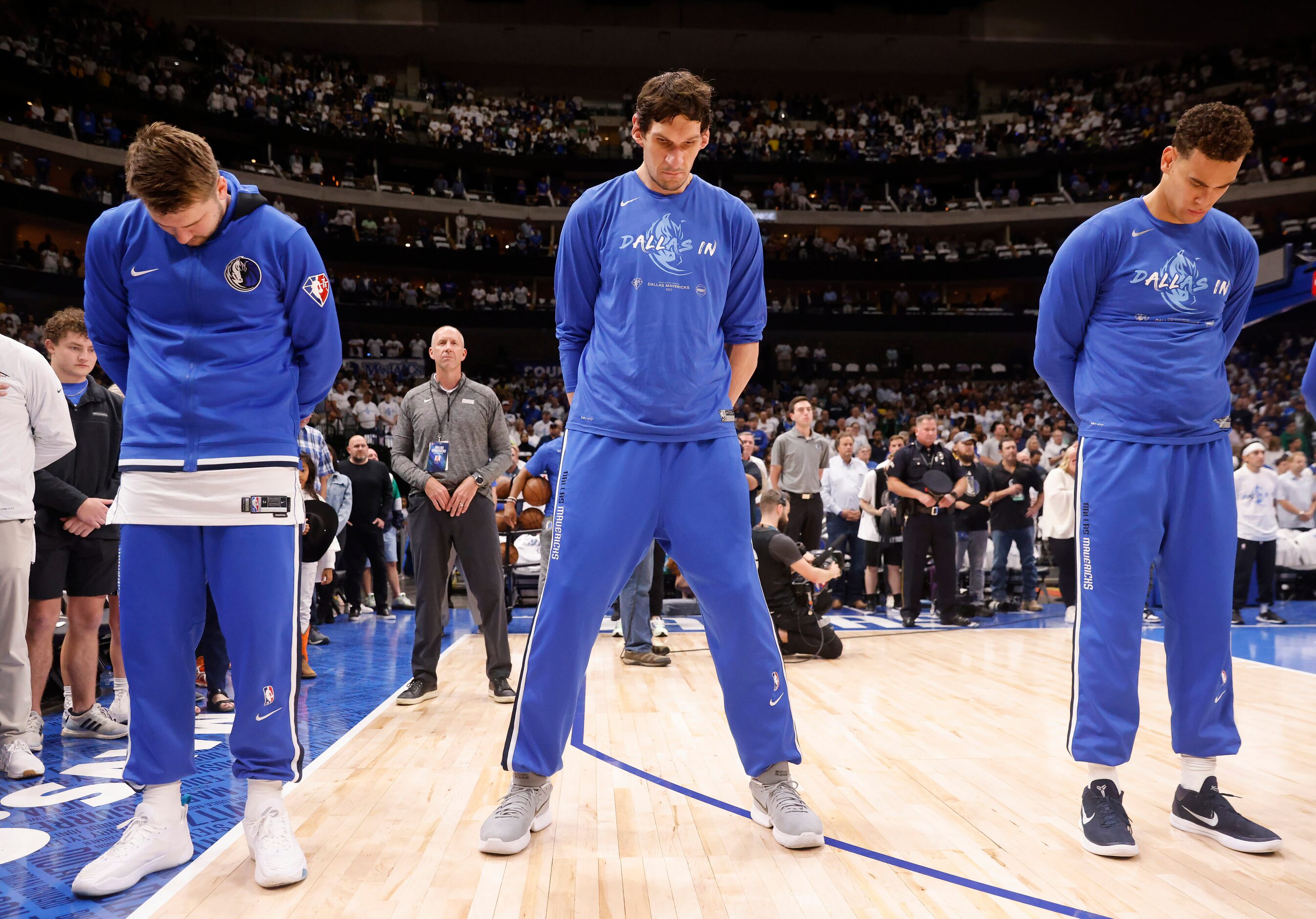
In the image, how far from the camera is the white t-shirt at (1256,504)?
949 cm

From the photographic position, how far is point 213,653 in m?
4.79

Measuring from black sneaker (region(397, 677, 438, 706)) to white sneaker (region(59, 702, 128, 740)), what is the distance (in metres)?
1.36

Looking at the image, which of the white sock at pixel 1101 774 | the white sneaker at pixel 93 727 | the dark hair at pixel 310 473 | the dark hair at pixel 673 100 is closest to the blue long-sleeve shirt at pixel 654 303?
the dark hair at pixel 673 100

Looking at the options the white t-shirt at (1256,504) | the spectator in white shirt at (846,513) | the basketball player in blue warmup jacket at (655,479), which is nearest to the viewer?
the basketball player in blue warmup jacket at (655,479)

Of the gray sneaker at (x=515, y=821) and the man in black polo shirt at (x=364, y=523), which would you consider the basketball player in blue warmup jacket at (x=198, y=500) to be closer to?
the gray sneaker at (x=515, y=821)

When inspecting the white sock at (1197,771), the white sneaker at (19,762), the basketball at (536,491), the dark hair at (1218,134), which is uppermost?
the dark hair at (1218,134)

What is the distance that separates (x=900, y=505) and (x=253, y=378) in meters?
7.27

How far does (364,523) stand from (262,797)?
6.71 m

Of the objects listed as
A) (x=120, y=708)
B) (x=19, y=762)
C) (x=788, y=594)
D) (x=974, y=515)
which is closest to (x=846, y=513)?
(x=974, y=515)

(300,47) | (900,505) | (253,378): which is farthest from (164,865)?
(300,47)

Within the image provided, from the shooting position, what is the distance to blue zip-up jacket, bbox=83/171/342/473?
8.48 feet

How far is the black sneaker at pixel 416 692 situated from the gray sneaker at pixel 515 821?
2387mm

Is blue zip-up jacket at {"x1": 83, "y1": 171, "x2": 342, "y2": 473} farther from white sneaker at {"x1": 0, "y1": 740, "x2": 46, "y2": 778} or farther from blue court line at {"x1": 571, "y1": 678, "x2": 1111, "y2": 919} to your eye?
white sneaker at {"x1": 0, "y1": 740, "x2": 46, "y2": 778}

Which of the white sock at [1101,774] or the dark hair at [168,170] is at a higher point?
the dark hair at [168,170]
